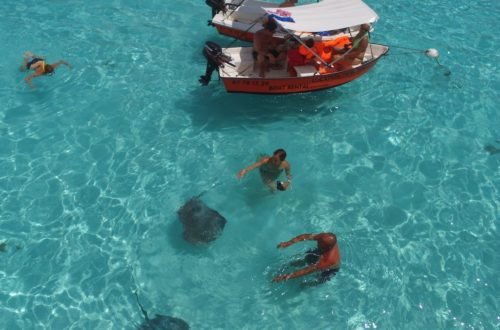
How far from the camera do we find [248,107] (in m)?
13.1

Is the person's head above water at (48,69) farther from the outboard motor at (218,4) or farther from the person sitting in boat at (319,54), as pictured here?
the person sitting in boat at (319,54)

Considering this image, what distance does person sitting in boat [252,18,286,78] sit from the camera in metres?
11.9

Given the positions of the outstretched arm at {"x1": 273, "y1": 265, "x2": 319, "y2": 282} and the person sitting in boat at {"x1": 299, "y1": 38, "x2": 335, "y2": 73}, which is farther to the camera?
the person sitting in boat at {"x1": 299, "y1": 38, "x2": 335, "y2": 73}

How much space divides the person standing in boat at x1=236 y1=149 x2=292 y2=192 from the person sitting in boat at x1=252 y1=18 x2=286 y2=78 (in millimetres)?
3256

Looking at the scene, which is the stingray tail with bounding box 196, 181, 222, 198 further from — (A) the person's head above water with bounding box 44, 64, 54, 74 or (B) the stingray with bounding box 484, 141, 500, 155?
(B) the stingray with bounding box 484, 141, 500, 155

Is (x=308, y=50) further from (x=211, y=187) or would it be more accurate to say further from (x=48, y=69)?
(x=48, y=69)

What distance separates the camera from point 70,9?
16.9 metres

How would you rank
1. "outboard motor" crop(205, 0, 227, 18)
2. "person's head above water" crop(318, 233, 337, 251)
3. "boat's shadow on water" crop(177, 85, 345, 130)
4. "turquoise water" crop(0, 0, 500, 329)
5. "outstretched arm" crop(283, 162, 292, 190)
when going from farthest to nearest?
"outboard motor" crop(205, 0, 227, 18) → "boat's shadow on water" crop(177, 85, 345, 130) → "outstretched arm" crop(283, 162, 292, 190) → "turquoise water" crop(0, 0, 500, 329) → "person's head above water" crop(318, 233, 337, 251)

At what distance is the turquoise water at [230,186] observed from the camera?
9.19 meters

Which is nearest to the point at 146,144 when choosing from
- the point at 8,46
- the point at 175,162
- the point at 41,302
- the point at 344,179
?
the point at 175,162

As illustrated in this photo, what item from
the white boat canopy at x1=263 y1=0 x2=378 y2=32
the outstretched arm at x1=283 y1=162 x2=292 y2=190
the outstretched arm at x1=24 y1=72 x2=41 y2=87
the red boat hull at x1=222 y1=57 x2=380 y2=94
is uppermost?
the white boat canopy at x1=263 y1=0 x2=378 y2=32

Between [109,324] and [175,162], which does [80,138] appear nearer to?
[175,162]

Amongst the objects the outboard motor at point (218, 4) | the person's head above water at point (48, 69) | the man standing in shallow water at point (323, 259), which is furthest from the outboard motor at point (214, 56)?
the man standing in shallow water at point (323, 259)

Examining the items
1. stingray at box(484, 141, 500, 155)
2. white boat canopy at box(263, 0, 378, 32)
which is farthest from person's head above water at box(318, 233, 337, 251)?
stingray at box(484, 141, 500, 155)
